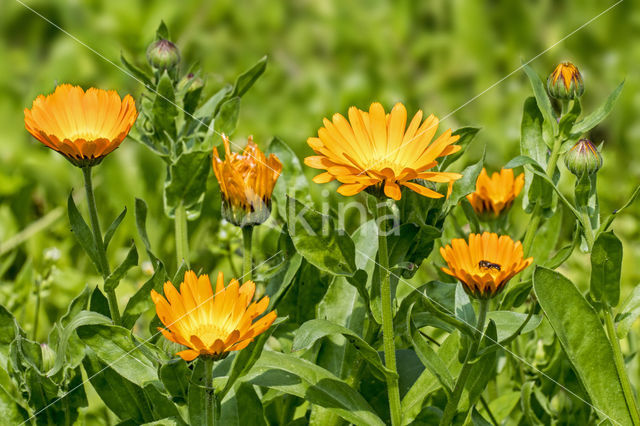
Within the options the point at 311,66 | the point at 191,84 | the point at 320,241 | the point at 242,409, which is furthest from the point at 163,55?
the point at 311,66

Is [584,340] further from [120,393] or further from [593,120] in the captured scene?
[120,393]

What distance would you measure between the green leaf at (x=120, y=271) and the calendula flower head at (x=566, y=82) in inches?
24.3

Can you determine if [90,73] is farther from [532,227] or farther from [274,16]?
[532,227]

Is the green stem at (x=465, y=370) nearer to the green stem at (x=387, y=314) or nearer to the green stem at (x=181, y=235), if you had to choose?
the green stem at (x=387, y=314)

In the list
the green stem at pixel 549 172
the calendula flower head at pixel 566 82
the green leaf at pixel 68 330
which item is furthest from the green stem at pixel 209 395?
the calendula flower head at pixel 566 82

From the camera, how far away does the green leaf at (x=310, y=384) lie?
41.6 inches

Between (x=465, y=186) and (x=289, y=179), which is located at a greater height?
(x=289, y=179)

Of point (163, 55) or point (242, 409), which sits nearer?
point (242, 409)

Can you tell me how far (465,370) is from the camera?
40.3 inches

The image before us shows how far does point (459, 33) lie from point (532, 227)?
6.70ft

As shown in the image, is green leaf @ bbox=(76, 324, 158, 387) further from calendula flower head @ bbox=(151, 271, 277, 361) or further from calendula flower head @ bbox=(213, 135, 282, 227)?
calendula flower head @ bbox=(213, 135, 282, 227)

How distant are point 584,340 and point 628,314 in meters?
0.09

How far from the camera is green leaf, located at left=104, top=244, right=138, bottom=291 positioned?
1.08m

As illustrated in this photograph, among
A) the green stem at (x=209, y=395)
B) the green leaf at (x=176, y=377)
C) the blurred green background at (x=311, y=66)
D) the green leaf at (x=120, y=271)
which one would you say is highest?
the blurred green background at (x=311, y=66)
